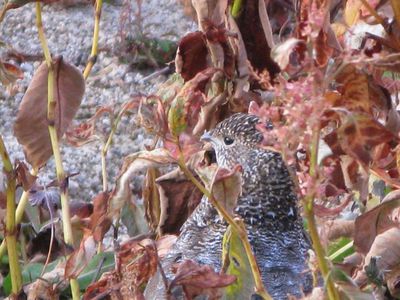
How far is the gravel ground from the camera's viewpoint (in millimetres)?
4062

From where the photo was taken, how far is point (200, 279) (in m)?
1.59

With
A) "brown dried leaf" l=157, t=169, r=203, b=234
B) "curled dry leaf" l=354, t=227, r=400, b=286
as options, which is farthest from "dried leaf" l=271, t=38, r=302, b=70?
"brown dried leaf" l=157, t=169, r=203, b=234

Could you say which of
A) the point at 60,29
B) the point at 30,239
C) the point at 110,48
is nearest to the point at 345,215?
the point at 30,239

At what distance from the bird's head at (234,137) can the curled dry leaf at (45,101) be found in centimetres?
74

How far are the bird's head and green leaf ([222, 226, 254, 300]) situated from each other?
1057 millimetres

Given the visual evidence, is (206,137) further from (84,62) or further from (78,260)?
(84,62)

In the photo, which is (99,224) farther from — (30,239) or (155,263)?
(30,239)

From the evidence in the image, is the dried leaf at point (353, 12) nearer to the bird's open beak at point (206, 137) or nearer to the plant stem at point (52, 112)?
the plant stem at point (52, 112)

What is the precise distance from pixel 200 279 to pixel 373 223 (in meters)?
0.36

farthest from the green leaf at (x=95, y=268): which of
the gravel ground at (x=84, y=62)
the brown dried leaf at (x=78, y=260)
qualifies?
the gravel ground at (x=84, y=62)

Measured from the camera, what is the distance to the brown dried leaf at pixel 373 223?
1.83m

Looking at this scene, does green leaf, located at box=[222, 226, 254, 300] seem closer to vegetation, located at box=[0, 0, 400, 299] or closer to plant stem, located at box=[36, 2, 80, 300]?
vegetation, located at box=[0, 0, 400, 299]

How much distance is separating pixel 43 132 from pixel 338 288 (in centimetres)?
76

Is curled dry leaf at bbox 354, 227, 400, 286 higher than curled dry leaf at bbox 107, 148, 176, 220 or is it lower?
lower
